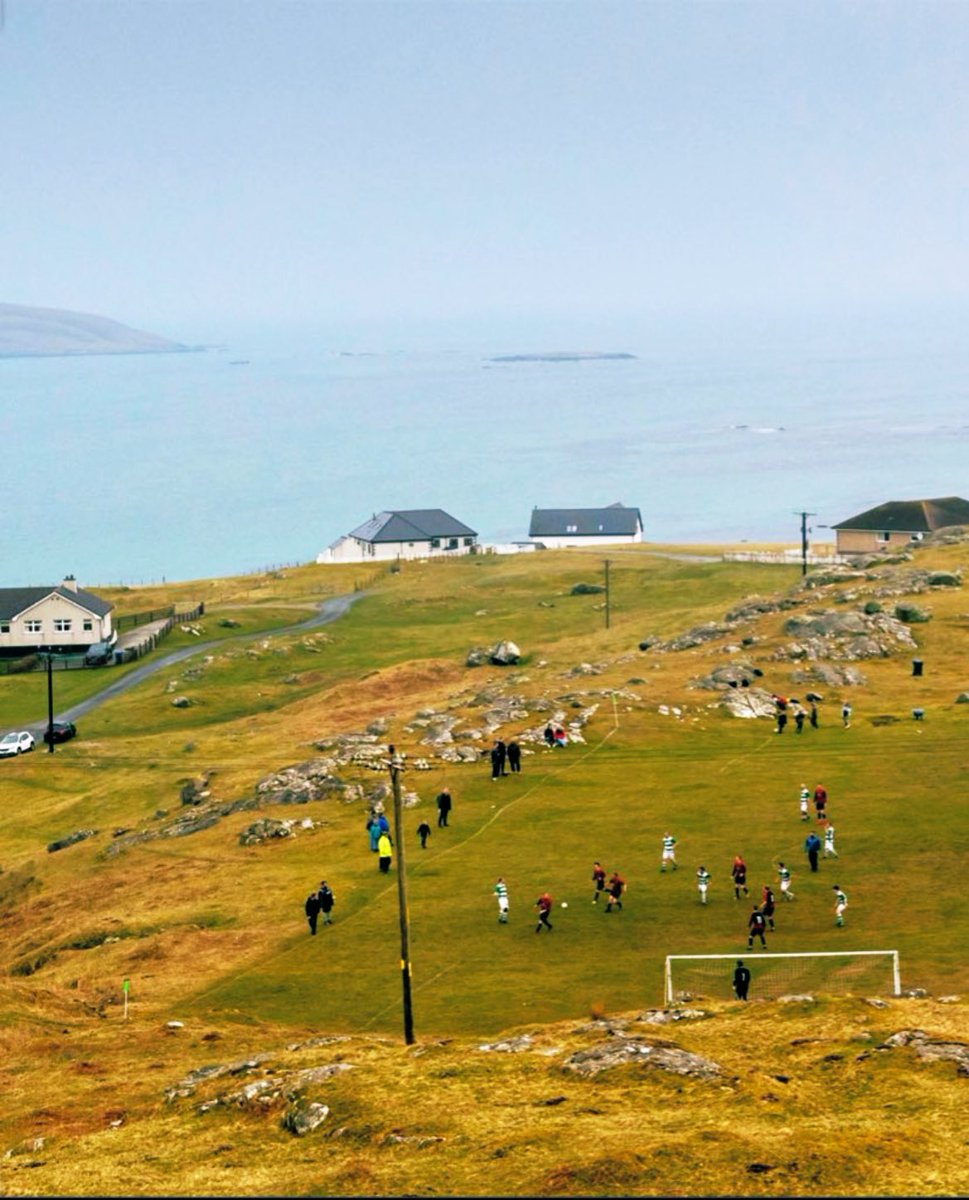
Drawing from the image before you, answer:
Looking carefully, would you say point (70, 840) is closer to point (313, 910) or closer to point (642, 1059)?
point (313, 910)

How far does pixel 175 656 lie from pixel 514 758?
249 feet

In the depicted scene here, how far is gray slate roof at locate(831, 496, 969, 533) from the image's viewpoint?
170750 mm

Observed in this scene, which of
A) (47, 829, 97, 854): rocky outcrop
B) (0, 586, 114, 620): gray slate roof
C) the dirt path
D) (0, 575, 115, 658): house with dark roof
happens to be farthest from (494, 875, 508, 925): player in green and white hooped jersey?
(0, 586, 114, 620): gray slate roof

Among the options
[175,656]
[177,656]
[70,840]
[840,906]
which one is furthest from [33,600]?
[840,906]

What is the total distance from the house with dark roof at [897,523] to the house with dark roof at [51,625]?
69.2m

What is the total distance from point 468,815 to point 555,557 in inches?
4724

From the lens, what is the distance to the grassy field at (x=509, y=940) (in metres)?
33.7

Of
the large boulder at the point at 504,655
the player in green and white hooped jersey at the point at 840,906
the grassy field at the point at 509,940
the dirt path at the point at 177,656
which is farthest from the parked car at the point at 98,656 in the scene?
the player in green and white hooped jersey at the point at 840,906

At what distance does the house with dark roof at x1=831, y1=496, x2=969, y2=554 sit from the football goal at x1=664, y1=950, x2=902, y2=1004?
123 metres

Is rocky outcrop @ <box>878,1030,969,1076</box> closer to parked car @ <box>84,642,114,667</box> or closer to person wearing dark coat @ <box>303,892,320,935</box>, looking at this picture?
person wearing dark coat @ <box>303,892,320,935</box>

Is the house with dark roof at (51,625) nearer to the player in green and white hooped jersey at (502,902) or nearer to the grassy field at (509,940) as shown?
the grassy field at (509,940)

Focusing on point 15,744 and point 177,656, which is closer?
point 15,744

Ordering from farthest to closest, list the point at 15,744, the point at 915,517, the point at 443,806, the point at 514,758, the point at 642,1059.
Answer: the point at 915,517 → the point at 15,744 → the point at 514,758 → the point at 443,806 → the point at 642,1059

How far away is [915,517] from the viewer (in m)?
172
